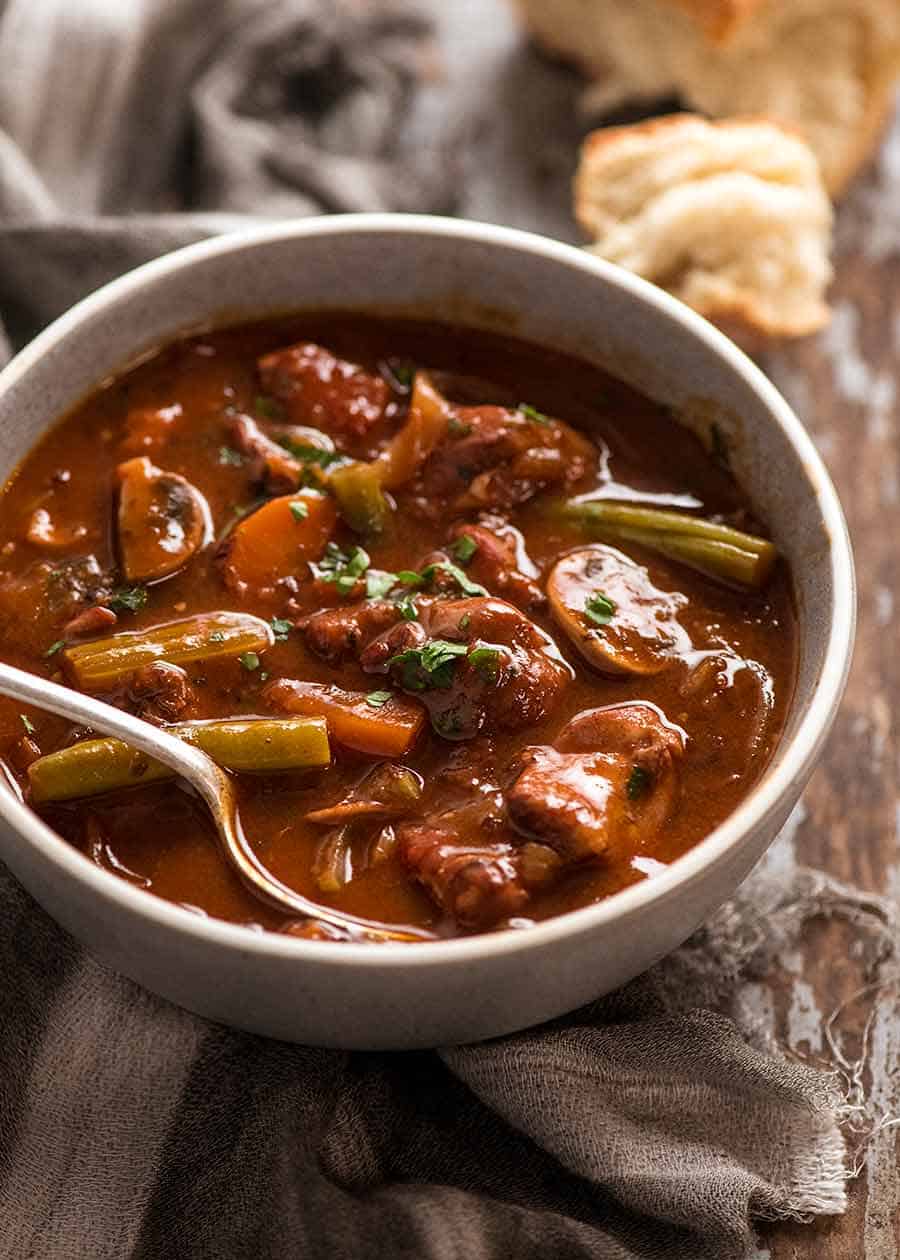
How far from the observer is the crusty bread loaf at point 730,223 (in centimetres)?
440

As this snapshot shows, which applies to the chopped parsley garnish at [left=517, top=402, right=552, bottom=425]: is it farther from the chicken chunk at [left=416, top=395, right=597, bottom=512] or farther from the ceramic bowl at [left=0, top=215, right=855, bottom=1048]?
the ceramic bowl at [left=0, top=215, right=855, bottom=1048]

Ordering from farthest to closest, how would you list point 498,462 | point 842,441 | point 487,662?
point 842,441
point 498,462
point 487,662

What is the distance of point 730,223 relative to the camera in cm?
441

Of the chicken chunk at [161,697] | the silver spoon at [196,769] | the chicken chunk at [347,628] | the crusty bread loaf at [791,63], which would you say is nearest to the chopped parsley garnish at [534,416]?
the chicken chunk at [347,628]

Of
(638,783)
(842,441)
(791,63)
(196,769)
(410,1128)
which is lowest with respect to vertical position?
(410,1128)

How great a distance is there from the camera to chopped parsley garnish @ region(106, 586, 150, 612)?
3436 mm

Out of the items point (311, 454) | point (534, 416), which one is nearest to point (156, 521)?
point (311, 454)

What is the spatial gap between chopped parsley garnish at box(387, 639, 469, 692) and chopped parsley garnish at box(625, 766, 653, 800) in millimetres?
406

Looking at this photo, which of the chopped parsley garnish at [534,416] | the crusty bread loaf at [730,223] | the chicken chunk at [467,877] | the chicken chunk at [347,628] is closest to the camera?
the chicken chunk at [467,877]

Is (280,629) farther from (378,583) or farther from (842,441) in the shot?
(842,441)

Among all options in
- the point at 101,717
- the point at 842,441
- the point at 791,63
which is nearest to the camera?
the point at 101,717

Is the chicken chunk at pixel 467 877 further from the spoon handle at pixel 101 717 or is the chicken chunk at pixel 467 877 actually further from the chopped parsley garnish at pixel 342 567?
the chopped parsley garnish at pixel 342 567

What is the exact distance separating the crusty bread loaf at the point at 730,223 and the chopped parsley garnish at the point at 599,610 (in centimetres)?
129

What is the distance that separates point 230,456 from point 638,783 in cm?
121
